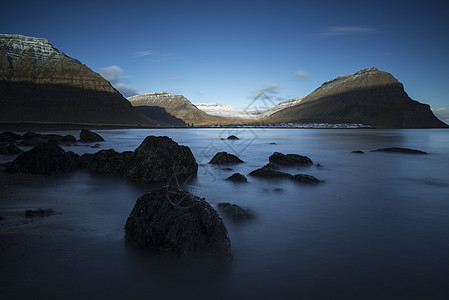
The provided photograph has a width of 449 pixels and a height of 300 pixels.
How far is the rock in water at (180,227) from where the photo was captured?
A: 3.83 m

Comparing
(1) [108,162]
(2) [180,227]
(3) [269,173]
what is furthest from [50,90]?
(2) [180,227]

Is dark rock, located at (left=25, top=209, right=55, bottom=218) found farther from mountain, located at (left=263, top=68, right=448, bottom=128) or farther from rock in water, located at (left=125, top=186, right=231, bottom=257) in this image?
mountain, located at (left=263, top=68, right=448, bottom=128)

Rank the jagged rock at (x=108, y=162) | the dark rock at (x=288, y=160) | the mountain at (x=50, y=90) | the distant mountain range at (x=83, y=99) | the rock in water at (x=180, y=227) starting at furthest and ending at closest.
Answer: the distant mountain range at (x=83, y=99) < the mountain at (x=50, y=90) < the dark rock at (x=288, y=160) < the jagged rock at (x=108, y=162) < the rock in water at (x=180, y=227)

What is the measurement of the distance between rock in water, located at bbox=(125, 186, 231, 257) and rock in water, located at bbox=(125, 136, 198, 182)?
4.14 metres

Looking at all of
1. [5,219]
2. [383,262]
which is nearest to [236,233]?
[383,262]

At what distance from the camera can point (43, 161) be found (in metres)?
9.58

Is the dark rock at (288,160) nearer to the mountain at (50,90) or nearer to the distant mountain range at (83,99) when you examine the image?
the distant mountain range at (83,99)

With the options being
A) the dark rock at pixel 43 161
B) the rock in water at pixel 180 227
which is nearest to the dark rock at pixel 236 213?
the rock in water at pixel 180 227

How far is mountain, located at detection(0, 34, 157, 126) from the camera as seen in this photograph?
3856 inches

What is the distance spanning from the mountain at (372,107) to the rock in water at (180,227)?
16150cm

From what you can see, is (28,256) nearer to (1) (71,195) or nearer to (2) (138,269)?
(2) (138,269)

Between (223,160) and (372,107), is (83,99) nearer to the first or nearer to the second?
(223,160)

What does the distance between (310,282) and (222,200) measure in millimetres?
4133

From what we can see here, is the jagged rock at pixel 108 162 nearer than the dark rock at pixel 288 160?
Yes
